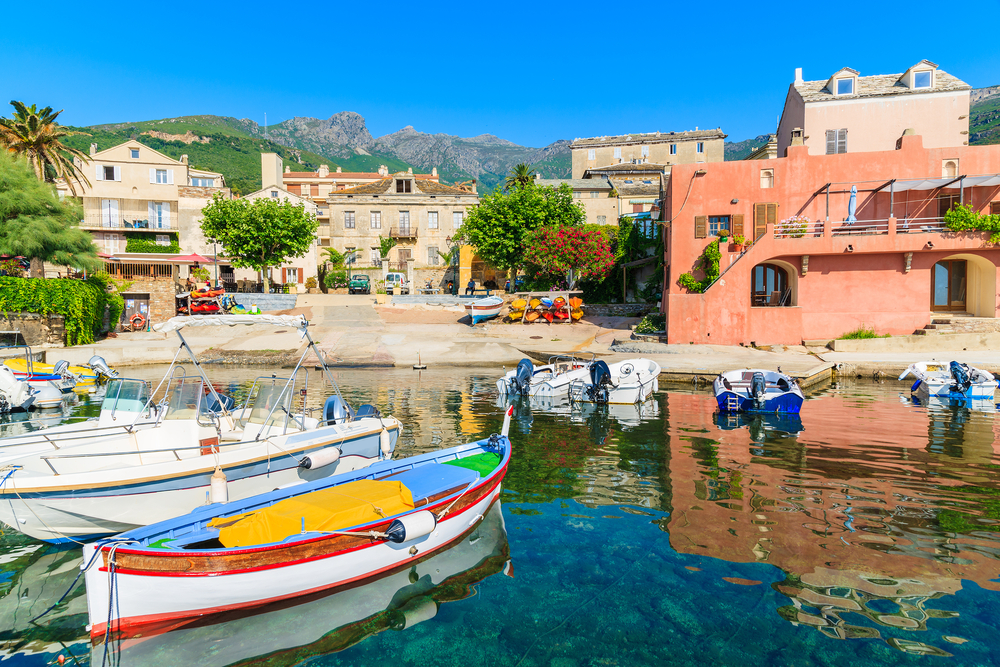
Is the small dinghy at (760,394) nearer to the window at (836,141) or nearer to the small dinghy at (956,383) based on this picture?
the small dinghy at (956,383)

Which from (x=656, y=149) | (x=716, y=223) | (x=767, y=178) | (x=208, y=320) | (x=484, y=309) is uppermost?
(x=656, y=149)

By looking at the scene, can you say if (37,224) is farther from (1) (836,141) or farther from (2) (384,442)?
(1) (836,141)

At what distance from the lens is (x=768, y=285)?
36.3m

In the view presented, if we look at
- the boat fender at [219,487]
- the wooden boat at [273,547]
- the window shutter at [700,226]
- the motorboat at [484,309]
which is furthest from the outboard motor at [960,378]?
the motorboat at [484,309]

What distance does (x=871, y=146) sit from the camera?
40719 millimetres

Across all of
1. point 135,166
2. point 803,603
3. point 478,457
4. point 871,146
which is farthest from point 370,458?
point 135,166

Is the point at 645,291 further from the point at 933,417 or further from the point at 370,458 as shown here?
the point at 370,458

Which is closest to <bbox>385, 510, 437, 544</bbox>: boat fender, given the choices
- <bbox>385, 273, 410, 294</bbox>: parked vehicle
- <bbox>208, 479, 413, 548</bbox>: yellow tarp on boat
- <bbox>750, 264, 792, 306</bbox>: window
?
<bbox>208, 479, 413, 548</bbox>: yellow tarp on boat

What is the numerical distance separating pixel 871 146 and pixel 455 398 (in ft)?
119

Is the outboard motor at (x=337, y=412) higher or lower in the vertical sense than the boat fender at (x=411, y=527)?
higher

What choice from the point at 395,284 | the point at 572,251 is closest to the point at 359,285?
the point at 395,284

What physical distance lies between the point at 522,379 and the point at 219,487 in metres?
14.5

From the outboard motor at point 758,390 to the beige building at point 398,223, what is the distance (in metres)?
43.3

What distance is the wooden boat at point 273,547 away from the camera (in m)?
6.45
